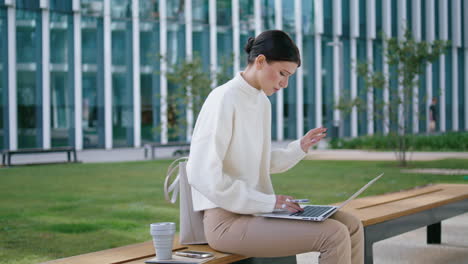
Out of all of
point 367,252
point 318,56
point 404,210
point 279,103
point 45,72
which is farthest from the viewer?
point 318,56

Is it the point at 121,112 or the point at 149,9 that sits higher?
the point at 149,9

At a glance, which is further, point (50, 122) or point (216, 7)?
point (216, 7)

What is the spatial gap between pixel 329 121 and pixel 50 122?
1699cm

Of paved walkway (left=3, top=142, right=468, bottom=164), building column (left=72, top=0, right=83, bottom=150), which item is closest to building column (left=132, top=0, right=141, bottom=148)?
building column (left=72, top=0, right=83, bottom=150)

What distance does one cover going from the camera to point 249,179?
10.6 ft

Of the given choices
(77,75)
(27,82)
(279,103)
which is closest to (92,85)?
(77,75)

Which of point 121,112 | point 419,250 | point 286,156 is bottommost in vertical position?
point 419,250

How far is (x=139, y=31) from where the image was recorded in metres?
30.0

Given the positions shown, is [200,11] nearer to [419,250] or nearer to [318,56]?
[318,56]

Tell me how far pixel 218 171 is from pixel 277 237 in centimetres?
43

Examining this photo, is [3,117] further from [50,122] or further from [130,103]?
[130,103]

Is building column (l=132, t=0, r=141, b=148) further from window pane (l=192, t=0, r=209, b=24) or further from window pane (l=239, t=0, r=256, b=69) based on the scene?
window pane (l=239, t=0, r=256, b=69)

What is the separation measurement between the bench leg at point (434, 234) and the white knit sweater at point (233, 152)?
135 inches

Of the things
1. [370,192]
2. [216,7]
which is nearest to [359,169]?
[370,192]
